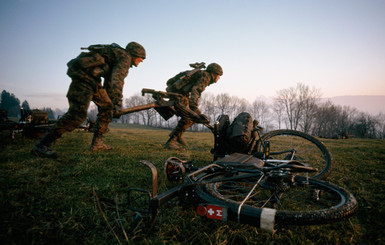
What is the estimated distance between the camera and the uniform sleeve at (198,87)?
19.3 feet

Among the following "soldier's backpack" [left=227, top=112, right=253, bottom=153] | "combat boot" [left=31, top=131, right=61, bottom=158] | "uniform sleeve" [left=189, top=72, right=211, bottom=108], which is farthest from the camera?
"uniform sleeve" [left=189, top=72, right=211, bottom=108]

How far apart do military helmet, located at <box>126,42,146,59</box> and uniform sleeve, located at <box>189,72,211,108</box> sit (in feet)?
6.33

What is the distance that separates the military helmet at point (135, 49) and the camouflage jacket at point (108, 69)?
274mm

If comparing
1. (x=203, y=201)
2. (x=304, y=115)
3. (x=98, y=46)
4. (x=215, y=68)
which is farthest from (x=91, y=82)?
(x=304, y=115)

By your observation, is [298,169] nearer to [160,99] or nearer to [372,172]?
[372,172]

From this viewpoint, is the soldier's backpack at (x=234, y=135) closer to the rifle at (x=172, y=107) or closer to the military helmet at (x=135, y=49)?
the rifle at (x=172, y=107)

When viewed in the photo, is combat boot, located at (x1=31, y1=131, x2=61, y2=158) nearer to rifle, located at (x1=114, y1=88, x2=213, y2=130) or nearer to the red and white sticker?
rifle, located at (x1=114, y1=88, x2=213, y2=130)

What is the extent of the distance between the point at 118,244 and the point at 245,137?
2607mm

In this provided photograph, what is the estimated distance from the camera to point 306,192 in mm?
2480

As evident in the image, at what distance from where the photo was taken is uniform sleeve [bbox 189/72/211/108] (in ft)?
19.3

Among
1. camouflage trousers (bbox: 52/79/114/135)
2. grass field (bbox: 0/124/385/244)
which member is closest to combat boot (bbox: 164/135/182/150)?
camouflage trousers (bbox: 52/79/114/135)

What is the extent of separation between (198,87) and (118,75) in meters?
2.52

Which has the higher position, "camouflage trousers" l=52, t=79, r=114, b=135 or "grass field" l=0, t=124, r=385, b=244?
"camouflage trousers" l=52, t=79, r=114, b=135

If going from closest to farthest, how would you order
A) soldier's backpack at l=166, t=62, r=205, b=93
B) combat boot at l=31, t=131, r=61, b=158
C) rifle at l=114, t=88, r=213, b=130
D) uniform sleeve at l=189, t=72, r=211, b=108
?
combat boot at l=31, t=131, r=61, b=158 < rifle at l=114, t=88, r=213, b=130 < uniform sleeve at l=189, t=72, r=211, b=108 < soldier's backpack at l=166, t=62, r=205, b=93
